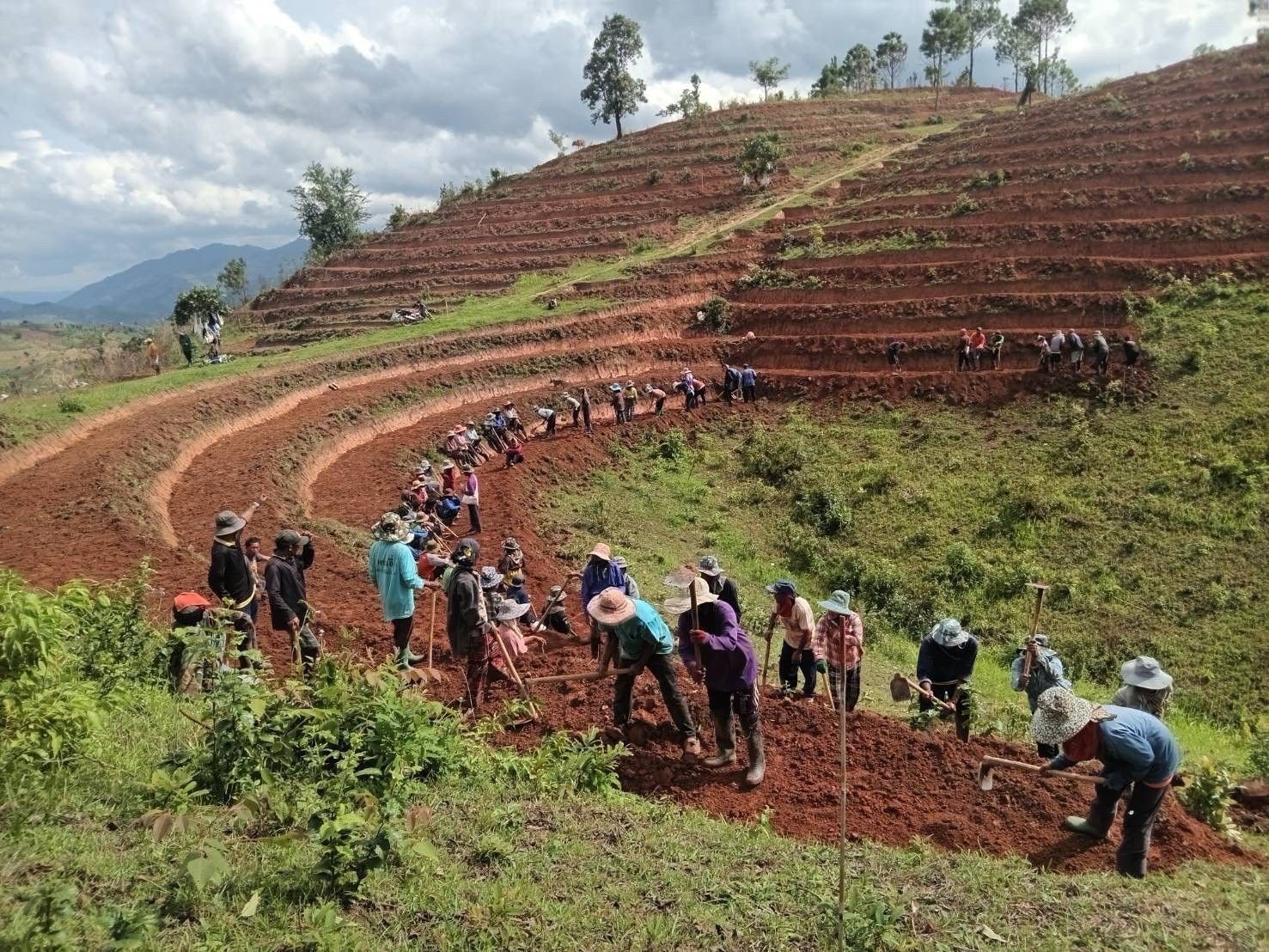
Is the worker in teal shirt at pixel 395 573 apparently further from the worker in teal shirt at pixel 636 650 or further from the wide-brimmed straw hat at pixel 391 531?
the worker in teal shirt at pixel 636 650

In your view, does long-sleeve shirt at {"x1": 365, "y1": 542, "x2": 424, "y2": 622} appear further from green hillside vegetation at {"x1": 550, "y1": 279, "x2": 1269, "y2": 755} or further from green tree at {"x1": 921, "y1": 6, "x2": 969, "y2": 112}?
green tree at {"x1": 921, "y1": 6, "x2": 969, "y2": 112}

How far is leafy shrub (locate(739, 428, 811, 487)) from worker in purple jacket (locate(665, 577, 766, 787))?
46.9 ft

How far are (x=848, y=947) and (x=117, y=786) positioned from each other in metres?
4.38

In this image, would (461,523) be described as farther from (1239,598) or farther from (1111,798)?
(1239,598)

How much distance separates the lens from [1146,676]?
6.68 m

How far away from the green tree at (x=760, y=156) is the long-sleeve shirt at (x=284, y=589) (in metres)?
39.6

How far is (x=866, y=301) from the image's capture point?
2752cm

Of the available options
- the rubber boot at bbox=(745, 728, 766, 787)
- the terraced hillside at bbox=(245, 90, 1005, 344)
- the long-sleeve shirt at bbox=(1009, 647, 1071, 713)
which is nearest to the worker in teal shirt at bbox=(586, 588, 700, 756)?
the rubber boot at bbox=(745, 728, 766, 787)

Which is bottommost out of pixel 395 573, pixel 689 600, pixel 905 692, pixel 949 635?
pixel 905 692

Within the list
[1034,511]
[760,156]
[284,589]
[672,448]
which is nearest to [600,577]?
[284,589]

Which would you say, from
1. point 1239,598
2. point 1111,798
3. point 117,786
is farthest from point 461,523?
point 1239,598

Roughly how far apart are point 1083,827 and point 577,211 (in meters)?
42.2

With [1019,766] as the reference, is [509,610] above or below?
above

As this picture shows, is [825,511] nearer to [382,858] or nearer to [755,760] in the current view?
[755,760]
